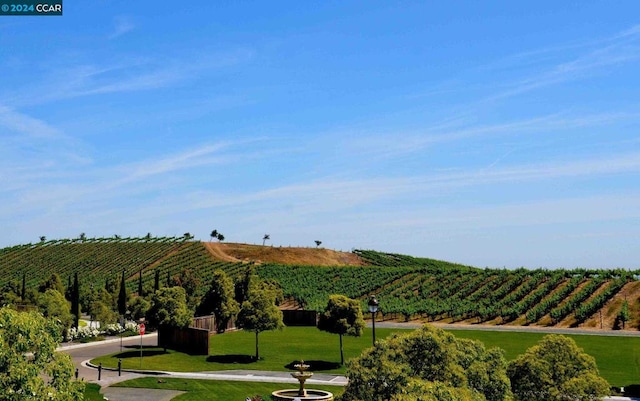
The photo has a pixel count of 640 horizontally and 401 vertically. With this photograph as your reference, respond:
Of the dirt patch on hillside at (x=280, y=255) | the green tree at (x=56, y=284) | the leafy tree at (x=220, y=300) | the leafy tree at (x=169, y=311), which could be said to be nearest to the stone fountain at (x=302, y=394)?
the leafy tree at (x=169, y=311)

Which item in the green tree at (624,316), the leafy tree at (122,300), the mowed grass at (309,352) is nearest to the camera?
the mowed grass at (309,352)

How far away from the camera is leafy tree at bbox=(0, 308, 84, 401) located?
1845 centimetres

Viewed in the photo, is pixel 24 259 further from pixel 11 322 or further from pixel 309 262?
pixel 11 322

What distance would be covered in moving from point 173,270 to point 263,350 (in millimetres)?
78022

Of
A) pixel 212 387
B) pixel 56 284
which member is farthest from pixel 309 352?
pixel 56 284

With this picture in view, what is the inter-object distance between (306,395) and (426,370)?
14882 mm

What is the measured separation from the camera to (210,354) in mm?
50656

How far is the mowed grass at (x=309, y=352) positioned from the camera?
44156 millimetres

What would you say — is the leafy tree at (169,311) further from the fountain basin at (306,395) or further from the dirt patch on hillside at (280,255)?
the dirt patch on hillside at (280,255)

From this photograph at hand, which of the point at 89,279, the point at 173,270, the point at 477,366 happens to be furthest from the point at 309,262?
the point at 477,366

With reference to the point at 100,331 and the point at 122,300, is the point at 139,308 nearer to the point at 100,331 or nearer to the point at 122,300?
the point at 122,300

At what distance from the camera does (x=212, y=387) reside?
123ft

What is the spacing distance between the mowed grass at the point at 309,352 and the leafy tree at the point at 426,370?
19.9 meters

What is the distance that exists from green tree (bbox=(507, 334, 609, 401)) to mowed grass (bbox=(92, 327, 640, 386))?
16249 mm
